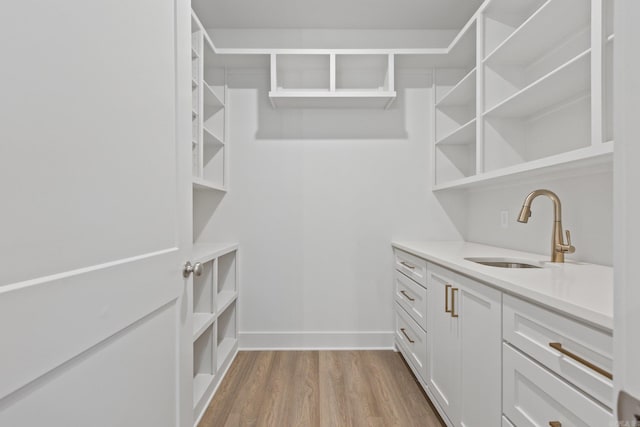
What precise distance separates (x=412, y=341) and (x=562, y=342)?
1.37 m

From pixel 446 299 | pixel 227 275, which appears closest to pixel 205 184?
pixel 227 275

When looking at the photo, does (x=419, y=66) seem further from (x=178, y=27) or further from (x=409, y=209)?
(x=178, y=27)

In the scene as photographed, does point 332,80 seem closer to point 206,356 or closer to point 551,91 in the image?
point 551,91

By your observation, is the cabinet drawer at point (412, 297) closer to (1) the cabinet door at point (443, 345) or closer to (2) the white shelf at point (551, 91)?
(1) the cabinet door at point (443, 345)

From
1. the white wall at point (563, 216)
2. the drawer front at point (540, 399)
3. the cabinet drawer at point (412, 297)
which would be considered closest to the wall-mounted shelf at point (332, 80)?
the white wall at point (563, 216)

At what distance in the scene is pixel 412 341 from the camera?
2.12m

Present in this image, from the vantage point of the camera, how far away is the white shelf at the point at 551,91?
128 centimetres

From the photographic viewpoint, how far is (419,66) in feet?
8.61

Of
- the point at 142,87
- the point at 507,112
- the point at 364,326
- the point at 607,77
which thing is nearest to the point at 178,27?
the point at 142,87

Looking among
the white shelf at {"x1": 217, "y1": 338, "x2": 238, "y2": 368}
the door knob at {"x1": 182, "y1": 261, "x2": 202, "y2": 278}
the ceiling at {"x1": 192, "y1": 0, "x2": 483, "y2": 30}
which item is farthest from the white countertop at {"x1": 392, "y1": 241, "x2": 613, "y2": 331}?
the ceiling at {"x1": 192, "y1": 0, "x2": 483, "y2": 30}

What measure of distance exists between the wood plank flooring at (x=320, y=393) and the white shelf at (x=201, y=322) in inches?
17.8

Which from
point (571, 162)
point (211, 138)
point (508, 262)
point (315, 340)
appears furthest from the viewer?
A: point (315, 340)

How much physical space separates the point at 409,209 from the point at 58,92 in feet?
8.05

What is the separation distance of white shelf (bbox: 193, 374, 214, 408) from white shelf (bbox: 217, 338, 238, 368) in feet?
0.57
